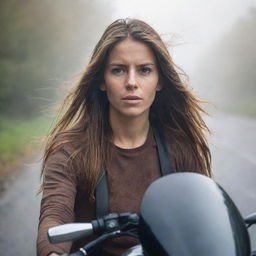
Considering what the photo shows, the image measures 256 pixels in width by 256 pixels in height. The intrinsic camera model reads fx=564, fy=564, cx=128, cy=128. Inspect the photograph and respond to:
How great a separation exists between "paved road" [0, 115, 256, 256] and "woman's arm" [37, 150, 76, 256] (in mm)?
2008

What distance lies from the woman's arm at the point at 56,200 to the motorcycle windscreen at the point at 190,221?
1.31ft

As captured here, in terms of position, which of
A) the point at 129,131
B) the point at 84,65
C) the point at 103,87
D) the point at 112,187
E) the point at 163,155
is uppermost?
the point at 84,65

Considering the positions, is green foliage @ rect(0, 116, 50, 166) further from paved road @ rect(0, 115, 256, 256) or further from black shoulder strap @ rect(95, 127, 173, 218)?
black shoulder strap @ rect(95, 127, 173, 218)

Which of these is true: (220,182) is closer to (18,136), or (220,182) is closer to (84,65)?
(84,65)

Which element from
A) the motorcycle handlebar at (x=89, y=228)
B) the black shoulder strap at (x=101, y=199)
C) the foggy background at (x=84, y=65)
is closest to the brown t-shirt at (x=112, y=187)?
the black shoulder strap at (x=101, y=199)

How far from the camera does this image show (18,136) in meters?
10.6

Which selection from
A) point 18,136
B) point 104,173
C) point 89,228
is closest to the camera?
point 89,228

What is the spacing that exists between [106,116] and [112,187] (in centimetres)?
45

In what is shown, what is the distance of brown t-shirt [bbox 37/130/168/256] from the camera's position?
6.54ft

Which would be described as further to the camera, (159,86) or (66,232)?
(159,86)

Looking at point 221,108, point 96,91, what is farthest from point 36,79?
point 96,91

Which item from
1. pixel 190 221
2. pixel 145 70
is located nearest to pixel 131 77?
pixel 145 70

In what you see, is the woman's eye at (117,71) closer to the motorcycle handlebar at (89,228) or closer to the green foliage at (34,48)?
the motorcycle handlebar at (89,228)

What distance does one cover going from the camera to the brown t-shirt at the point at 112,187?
1.99 metres
